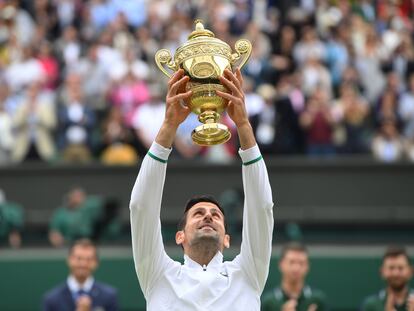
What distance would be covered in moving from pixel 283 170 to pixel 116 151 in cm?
209

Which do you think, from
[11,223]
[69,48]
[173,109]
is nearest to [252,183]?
[173,109]

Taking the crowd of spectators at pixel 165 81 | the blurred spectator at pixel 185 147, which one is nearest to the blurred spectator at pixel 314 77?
the crowd of spectators at pixel 165 81

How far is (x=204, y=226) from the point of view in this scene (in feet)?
22.3

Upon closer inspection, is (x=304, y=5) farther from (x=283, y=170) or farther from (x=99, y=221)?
(x=99, y=221)

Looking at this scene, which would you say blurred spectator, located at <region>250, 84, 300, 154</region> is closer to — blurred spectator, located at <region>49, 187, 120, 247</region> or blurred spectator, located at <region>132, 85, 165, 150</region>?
blurred spectator, located at <region>132, 85, 165, 150</region>

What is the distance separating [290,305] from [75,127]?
708cm

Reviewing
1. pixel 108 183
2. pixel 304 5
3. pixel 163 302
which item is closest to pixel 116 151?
pixel 108 183

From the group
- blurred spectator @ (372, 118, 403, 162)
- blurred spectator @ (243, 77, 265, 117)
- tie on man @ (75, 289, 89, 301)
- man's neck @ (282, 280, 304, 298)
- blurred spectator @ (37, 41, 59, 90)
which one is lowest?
man's neck @ (282, 280, 304, 298)

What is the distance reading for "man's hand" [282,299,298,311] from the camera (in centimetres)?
937

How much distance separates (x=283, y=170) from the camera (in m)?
16.1

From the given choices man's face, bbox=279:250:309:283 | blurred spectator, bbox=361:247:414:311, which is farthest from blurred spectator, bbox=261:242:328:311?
→ blurred spectator, bbox=361:247:414:311

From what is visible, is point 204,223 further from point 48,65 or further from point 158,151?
point 48,65

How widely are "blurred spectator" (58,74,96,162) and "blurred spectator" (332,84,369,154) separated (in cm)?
307

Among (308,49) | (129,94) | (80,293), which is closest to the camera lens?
(80,293)
